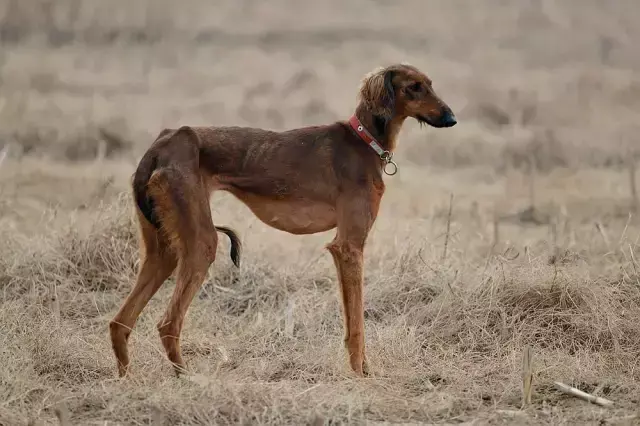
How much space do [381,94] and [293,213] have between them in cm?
97

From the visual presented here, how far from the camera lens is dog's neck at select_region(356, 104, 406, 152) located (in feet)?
21.9

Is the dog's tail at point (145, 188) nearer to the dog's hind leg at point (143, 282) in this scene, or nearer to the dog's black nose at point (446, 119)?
the dog's hind leg at point (143, 282)

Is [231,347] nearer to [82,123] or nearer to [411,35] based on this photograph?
[82,123]

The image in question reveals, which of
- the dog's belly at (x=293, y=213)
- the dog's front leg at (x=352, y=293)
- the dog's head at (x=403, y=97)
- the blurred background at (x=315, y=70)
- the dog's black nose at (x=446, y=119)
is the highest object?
the blurred background at (x=315, y=70)

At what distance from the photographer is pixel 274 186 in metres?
6.47

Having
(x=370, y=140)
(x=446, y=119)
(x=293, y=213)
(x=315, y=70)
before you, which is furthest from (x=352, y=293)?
(x=315, y=70)

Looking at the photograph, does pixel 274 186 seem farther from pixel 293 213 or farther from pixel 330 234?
pixel 330 234

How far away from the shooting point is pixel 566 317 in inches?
286

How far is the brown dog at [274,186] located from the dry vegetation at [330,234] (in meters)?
0.41

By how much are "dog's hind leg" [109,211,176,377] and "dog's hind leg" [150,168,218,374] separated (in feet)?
0.78

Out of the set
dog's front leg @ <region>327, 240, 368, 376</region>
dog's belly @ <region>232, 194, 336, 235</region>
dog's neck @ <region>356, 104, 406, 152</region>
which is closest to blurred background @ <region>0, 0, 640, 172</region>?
dog's neck @ <region>356, 104, 406, 152</region>

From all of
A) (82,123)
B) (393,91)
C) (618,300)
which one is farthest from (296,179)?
(82,123)

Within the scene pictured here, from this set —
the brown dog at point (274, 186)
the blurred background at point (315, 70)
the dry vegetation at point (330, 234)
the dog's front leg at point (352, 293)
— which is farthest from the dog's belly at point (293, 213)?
the blurred background at point (315, 70)

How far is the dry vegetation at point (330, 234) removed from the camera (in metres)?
6.05
